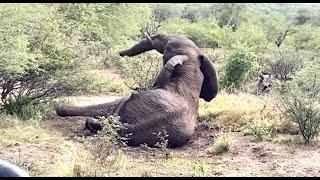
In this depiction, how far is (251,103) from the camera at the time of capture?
467 inches

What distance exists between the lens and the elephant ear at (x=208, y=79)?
34.7 ft

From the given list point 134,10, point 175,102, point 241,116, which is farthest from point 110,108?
point 134,10

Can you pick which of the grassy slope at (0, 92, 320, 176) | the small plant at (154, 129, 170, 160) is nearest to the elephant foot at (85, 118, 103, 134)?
the grassy slope at (0, 92, 320, 176)

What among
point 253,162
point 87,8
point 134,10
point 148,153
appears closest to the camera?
point 253,162

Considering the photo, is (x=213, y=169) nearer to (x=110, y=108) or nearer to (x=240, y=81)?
(x=110, y=108)

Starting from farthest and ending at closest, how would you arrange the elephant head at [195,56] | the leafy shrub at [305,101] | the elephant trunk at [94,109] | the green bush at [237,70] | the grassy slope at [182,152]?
the green bush at [237,70] → the elephant head at [195,56] → the elephant trunk at [94,109] → the leafy shrub at [305,101] → the grassy slope at [182,152]

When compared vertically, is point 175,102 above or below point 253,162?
above

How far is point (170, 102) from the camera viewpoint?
9664 millimetres

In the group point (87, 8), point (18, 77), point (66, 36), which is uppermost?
point (87, 8)

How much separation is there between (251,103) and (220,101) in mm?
720

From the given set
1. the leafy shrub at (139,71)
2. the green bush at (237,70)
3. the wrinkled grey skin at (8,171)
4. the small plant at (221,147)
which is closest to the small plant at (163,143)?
the small plant at (221,147)

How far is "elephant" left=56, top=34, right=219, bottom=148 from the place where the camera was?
30.7ft

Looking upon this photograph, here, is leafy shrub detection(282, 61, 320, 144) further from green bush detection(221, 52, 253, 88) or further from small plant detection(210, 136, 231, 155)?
green bush detection(221, 52, 253, 88)

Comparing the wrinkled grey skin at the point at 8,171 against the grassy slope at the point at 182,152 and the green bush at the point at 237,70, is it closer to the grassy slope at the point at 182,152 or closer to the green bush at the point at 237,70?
the grassy slope at the point at 182,152
